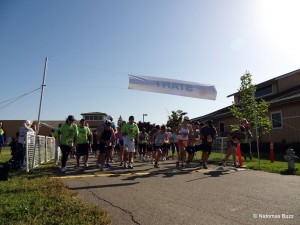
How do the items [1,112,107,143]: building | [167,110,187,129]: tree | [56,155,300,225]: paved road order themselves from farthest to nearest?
[1,112,107,143]: building < [167,110,187,129]: tree < [56,155,300,225]: paved road

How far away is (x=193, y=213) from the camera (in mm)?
4918

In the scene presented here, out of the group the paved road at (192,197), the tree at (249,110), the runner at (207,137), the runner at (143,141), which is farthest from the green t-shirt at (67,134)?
the tree at (249,110)

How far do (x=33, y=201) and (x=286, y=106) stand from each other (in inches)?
833

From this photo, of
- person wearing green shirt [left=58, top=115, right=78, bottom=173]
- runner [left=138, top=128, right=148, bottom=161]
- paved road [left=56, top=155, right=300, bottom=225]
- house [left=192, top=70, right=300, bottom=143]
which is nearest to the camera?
paved road [left=56, top=155, right=300, bottom=225]

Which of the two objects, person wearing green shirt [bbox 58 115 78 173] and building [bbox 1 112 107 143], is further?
building [bbox 1 112 107 143]

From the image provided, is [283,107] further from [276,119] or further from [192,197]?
[192,197]

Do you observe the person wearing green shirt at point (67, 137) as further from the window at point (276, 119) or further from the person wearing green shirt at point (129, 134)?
the window at point (276, 119)

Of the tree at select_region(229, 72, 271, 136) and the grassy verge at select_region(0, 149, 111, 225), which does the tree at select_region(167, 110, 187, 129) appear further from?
the grassy verge at select_region(0, 149, 111, 225)

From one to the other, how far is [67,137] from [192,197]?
5.64 m

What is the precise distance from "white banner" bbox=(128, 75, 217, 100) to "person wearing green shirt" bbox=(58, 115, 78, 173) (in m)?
4.14

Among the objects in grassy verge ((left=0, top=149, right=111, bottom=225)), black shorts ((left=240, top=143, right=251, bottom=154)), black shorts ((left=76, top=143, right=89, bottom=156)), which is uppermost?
black shorts ((left=240, top=143, right=251, bottom=154))

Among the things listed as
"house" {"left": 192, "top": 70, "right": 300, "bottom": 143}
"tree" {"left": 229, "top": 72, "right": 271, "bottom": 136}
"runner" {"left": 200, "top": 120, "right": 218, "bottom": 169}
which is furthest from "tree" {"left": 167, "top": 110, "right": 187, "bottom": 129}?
"runner" {"left": 200, "top": 120, "right": 218, "bottom": 169}

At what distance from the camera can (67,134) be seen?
400 inches

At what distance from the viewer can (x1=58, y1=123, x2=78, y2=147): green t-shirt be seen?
398 inches
